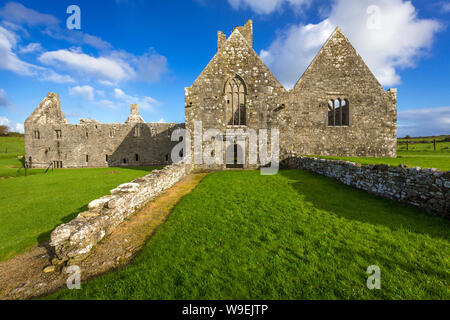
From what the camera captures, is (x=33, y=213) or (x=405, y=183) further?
(x=33, y=213)

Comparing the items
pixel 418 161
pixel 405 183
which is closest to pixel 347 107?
pixel 418 161

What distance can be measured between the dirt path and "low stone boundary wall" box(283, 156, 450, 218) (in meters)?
8.52

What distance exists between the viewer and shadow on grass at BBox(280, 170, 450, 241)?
4.59 meters

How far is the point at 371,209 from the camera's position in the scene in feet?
19.2

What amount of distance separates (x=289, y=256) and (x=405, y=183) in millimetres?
5553

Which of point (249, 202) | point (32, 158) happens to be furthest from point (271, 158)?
point (32, 158)

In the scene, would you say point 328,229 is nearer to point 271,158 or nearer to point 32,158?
point 271,158

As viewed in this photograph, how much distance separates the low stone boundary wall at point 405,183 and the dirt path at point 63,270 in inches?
336

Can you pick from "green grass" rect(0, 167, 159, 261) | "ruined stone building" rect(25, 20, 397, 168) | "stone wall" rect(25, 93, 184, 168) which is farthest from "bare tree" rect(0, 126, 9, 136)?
"ruined stone building" rect(25, 20, 397, 168)

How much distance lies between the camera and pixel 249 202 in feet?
23.3

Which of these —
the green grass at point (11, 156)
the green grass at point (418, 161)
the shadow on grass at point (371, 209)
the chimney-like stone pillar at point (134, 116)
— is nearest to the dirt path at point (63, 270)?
the shadow on grass at point (371, 209)

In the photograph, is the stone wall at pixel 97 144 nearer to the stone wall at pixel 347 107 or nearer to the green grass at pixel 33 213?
the stone wall at pixel 347 107

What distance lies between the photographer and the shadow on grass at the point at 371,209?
4594 millimetres

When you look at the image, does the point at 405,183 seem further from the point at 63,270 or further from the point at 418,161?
the point at 418,161
